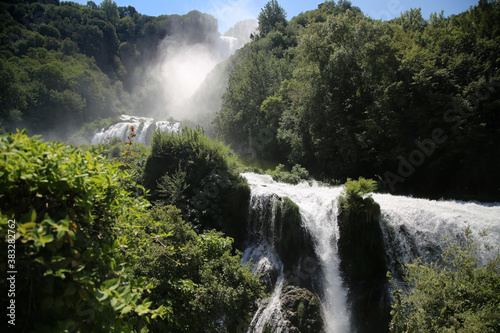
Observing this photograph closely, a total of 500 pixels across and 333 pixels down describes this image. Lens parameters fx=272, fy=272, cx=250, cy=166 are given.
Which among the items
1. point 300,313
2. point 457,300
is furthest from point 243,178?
point 457,300

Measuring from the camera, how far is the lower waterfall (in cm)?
966

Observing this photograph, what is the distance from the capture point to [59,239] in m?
1.93

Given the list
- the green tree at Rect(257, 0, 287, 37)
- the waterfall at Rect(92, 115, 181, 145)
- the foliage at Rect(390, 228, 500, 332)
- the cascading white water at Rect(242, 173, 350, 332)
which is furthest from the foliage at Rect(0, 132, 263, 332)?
the green tree at Rect(257, 0, 287, 37)

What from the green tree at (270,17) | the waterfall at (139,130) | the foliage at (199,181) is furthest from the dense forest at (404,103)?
the green tree at (270,17)

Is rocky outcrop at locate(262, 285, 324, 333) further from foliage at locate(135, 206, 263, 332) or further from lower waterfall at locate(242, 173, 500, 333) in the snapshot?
foliage at locate(135, 206, 263, 332)

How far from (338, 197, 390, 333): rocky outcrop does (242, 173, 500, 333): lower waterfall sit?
0.86 ft

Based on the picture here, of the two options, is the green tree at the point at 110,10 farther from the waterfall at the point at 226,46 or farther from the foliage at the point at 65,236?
the foliage at the point at 65,236

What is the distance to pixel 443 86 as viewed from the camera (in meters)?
16.1

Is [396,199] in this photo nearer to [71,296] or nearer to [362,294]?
[362,294]

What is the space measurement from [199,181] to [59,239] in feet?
42.7

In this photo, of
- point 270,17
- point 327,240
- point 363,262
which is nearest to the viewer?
point 363,262

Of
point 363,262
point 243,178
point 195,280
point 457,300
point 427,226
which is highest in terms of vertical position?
point 243,178

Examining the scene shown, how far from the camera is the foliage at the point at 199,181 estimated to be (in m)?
13.5

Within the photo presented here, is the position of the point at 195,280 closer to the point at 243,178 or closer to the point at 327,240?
the point at 327,240
